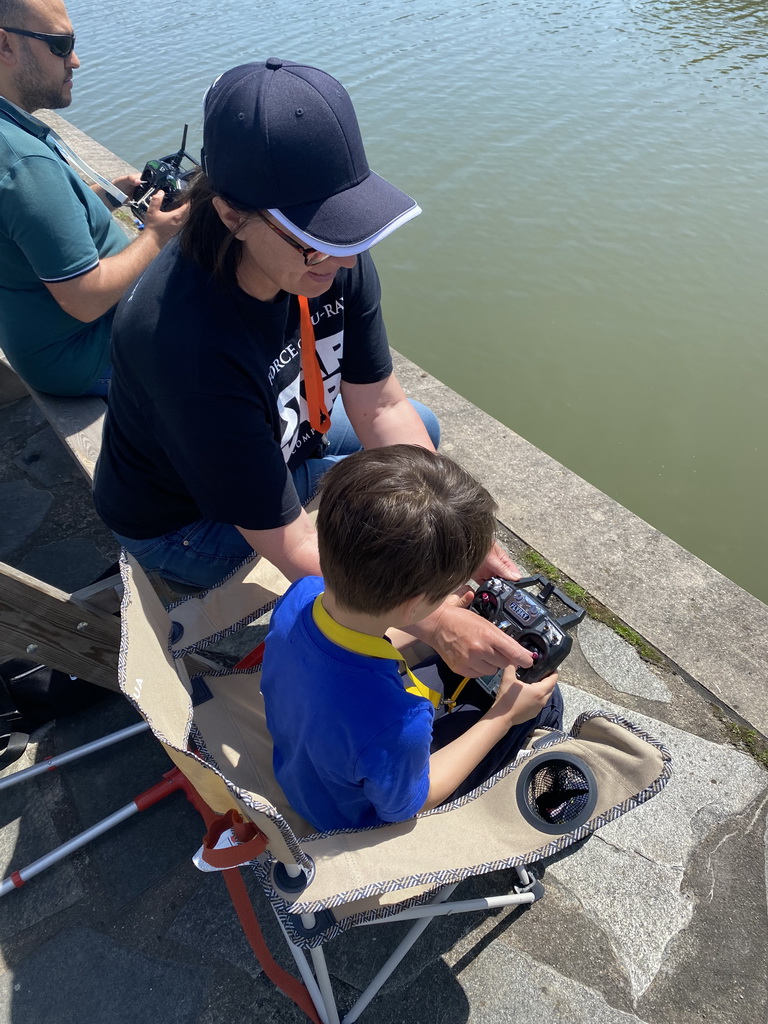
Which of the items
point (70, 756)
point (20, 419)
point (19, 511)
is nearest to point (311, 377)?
point (70, 756)

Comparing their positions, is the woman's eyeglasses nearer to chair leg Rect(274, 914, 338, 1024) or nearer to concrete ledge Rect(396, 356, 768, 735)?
chair leg Rect(274, 914, 338, 1024)

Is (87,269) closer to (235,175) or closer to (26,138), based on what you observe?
(26,138)

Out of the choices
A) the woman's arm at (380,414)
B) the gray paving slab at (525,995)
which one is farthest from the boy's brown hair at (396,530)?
the gray paving slab at (525,995)

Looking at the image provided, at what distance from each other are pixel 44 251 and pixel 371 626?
1.68 m

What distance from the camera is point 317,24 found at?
1172 centimetres

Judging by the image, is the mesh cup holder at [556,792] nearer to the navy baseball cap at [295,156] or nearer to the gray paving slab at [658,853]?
the gray paving slab at [658,853]

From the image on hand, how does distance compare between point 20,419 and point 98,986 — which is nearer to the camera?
point 98,986

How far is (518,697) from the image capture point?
156cm

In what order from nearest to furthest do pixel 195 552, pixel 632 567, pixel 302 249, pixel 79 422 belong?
pixel 302 249, pixel 195 552, pixel 79 422, pixel 632 567

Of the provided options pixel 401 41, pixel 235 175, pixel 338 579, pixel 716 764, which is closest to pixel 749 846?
pixel 716 764

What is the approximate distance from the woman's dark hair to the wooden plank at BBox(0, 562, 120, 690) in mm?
959

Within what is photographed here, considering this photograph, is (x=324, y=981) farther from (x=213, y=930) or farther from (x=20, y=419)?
(x=20, y=419)

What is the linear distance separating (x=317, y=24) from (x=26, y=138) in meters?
11.8

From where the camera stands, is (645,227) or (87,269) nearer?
(87,269)
